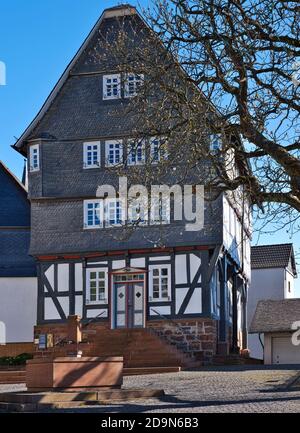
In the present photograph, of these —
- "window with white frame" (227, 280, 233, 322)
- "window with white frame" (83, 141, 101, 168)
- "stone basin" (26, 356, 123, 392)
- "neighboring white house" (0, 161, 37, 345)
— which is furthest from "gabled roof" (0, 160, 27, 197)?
"stone basin" (26, 356, 123, 392)

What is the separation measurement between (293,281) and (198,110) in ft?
148

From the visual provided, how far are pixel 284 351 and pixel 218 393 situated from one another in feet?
84.7

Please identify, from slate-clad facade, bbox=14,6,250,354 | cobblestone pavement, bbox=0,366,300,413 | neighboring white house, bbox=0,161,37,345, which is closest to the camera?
cobblestone pavement, bbox=0,366,300,413

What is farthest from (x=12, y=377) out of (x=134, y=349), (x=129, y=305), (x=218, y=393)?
(x=218, y=393)

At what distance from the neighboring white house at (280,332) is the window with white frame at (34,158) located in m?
13.6

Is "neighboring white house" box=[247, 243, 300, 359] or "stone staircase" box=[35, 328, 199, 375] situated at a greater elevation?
"neighboring white house" box=[247, 243, 300, 359]

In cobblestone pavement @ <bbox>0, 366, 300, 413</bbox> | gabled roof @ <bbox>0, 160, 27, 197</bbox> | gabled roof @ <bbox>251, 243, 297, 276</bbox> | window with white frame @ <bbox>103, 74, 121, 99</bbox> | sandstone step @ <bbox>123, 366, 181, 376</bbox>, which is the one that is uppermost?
window with white frame @ <bbox>103, 74, 121, 99</bbox>

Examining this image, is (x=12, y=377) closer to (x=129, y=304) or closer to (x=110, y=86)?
(x=129, y=304)

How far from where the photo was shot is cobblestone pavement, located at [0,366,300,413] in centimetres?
1723

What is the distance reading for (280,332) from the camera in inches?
1801

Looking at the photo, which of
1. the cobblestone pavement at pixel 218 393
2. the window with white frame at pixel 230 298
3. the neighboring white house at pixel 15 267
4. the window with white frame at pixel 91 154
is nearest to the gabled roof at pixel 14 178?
the neighboring white house at pixel 15 267

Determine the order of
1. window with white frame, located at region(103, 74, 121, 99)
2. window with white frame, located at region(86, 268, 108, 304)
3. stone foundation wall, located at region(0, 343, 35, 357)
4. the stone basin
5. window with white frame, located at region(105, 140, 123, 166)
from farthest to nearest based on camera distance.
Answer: stone foundation wall, located at region(0, 343, 35, 357) < window with white frame, located at region(103, 74, 121, 99) < window with white frame, located at region(105, 140, 123, 166) < window with white frame, located at region(86, 268, 108, 304) < the stone basin

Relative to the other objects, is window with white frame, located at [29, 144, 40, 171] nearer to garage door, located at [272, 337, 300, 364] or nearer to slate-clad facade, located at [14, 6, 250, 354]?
slate-clad facade, located at [14, 6, 250, 354]

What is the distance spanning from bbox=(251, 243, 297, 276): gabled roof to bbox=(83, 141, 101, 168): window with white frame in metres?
21.9
